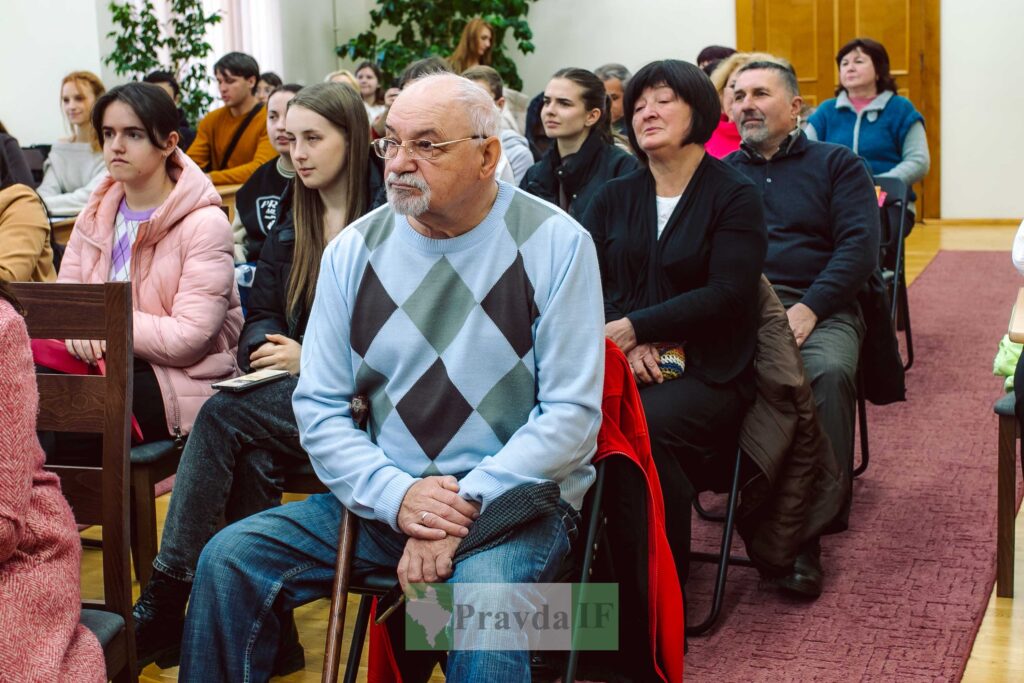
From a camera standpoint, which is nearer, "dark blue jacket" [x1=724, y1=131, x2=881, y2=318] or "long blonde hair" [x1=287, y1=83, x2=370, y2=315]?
"long blonde hair" [x1=287, y1=83, x2=370, y2=315]

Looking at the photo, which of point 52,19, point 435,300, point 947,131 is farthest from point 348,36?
point 435,300

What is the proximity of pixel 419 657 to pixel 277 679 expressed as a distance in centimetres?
60

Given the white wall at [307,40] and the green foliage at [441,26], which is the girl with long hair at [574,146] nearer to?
the green foliage at [441,26]

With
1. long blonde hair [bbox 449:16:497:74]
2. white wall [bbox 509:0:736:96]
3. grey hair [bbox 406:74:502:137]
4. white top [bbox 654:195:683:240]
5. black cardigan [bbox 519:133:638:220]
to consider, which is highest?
white wall [bbox 509:0:736:96]

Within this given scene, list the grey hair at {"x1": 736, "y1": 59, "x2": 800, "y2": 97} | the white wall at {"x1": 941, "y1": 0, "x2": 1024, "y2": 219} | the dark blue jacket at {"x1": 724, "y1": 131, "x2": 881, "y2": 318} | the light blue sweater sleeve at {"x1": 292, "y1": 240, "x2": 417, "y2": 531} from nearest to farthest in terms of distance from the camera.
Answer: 1. the light blue sweater sleeve at {"x1": 292, "y1": 240, "x2": 417, "y2": 531}
2. the dark blue jacket at {"x1": 724, "y1": 131, "x2": 881, "y2": 318}
3. the grey hair at {"x1": 736, "y1": 59, "x2": 800, "y2": 97}
4. the white wall at {"x1": 941, "y1": 0, "x2": 1024, "y2": 219}

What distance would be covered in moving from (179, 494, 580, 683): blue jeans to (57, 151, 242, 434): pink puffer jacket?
90 cm

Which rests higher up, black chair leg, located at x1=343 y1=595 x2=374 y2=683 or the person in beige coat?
the person in beige coat

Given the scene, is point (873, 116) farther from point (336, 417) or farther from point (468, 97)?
point (336, 417)

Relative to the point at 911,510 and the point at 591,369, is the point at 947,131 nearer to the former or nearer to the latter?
the point at 911,510

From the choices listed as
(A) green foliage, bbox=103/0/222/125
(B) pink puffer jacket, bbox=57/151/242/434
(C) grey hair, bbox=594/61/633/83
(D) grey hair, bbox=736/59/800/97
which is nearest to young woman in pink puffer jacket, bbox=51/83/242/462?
(B) pink puffer jacket, bbox=57/151/242/434

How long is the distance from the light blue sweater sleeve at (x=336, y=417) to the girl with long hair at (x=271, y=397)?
0.47 m

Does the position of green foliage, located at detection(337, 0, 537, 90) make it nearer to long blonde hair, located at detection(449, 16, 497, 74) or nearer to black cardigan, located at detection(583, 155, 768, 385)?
long blonde hair, located at detection(449, 16, 497, 74)

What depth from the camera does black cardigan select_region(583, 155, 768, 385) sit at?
8.81 feet

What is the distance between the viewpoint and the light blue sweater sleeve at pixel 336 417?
1.92 metres
